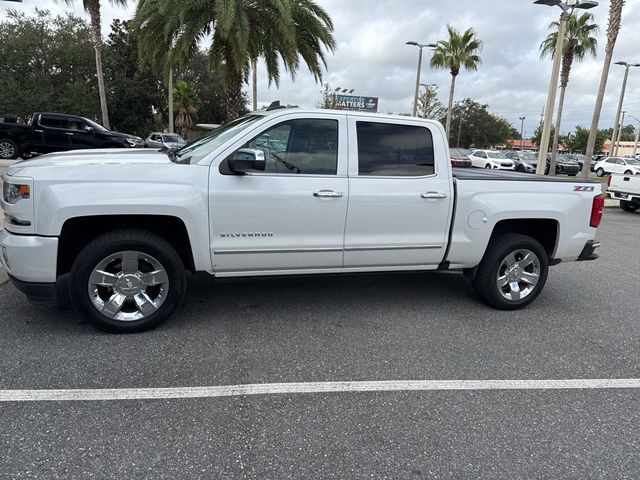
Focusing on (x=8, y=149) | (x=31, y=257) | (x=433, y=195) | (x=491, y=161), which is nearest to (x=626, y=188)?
(x=433, y=195)

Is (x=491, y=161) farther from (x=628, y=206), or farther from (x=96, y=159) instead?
(x=96, y=159)

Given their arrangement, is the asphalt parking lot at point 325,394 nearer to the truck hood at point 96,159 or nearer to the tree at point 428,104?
the truck hood at point 96,159

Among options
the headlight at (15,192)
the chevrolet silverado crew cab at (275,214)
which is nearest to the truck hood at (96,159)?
the chevrolet silverado crew cab at (275,214)

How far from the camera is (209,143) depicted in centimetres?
433

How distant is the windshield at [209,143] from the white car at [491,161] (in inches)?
1107

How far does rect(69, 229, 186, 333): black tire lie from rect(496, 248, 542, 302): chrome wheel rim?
309cm

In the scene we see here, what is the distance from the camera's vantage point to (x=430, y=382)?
335 centimetres

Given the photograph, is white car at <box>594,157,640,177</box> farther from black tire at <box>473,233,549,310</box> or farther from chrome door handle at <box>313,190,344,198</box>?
chrome door handle at <box>313,190,344,198</box>

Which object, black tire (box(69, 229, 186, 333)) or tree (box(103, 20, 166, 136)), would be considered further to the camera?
tree (box(103, 20, 166, 136))

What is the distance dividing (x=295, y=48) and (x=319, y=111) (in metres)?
10.8

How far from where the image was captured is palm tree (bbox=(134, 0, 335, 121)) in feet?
41.8

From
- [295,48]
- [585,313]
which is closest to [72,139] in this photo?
[295,48]

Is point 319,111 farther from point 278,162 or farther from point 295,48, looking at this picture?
point 295,48

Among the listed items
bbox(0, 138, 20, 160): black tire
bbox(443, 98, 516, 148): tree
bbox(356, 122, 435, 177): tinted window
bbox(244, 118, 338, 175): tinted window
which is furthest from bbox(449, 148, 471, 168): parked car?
bbox(443, 98, 516, 148): tree
